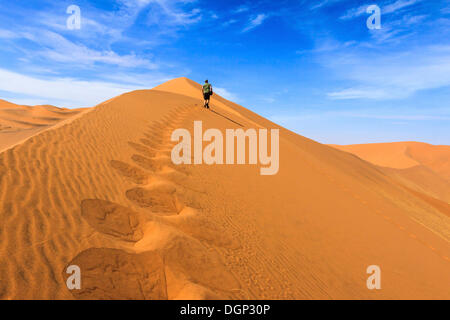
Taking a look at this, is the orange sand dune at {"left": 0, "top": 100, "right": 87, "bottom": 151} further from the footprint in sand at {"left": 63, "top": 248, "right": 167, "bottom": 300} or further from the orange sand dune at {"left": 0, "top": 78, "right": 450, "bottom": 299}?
the footprint in sand at {"left": 63, "top": 248, "right": 167, "bottom": 300}

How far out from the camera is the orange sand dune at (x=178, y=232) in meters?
2.75

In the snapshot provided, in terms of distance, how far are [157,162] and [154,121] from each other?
3934 millimetres

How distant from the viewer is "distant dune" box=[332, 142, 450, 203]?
30344mm

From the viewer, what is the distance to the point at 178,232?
364 cm

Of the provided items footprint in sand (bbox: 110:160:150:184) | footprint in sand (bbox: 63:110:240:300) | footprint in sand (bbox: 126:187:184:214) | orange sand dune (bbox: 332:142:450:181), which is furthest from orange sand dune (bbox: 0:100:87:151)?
orange sand dune (bbox: 332:142:450:181)

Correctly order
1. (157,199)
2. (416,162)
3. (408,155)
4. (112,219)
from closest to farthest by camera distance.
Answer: (112,219) < (157,199) < (416,162) < (408,155)

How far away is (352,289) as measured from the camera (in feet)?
12.0

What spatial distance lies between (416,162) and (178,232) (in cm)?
4979

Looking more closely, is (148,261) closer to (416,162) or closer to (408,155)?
(416,162)

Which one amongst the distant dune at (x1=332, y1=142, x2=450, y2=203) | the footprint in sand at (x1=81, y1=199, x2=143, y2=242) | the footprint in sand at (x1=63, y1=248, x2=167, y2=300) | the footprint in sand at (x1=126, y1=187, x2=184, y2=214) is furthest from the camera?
the distant dune at (x1=332, y1=142, x2=450, y2=203)

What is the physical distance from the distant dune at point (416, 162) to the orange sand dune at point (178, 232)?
86.7ft

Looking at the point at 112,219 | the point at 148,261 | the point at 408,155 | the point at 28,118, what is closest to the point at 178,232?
the point at 148,261

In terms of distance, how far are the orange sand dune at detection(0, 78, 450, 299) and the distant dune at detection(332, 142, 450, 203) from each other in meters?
26.4

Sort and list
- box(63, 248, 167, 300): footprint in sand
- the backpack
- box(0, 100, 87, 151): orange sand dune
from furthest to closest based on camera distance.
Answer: box(0, 100, 87, 151): orange sand dune
the backpack
box(63, 248, 167, 300): footprint in sand
